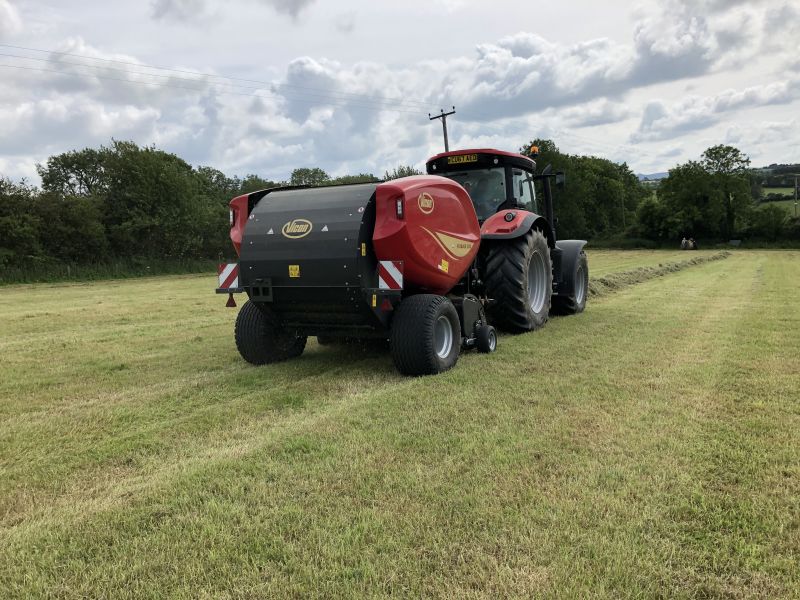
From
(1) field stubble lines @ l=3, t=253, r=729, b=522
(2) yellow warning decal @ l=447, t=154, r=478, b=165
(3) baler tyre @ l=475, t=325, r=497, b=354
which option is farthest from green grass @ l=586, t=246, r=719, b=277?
(1) field stubble lines @ l=3, t=253, r=729, b=522

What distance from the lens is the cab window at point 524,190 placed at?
8.85 metres

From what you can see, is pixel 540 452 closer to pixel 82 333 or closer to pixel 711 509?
pixel 711 509

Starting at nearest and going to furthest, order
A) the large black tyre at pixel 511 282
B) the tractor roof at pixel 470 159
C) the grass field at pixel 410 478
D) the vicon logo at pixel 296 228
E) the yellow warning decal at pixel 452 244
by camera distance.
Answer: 1. the grass field at pixel 410 478
2. the vicon logo at pixel 296 228
3. the yellow warning decal at pixel 452 244
4. the large black tyre at pixel 511 282
5. the tractor roof at pixel 470 159

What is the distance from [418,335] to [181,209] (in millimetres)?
37234

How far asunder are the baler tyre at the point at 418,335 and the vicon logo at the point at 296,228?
1.19 metres

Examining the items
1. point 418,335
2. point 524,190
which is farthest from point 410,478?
point 524,190

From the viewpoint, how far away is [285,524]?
9.11 ft

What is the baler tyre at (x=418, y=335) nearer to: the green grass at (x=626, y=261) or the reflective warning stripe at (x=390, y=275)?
the reflective warning stripe at (x=390, y=275)

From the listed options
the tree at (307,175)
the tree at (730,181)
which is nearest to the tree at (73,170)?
the tree at (307,175)

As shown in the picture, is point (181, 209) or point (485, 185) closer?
point (485, 185)

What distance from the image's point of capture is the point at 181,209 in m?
39.2

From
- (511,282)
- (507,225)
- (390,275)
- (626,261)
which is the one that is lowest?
(626,261)

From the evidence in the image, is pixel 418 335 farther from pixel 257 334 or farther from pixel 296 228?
pixel 257 334

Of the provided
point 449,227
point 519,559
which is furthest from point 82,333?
point 519,559
